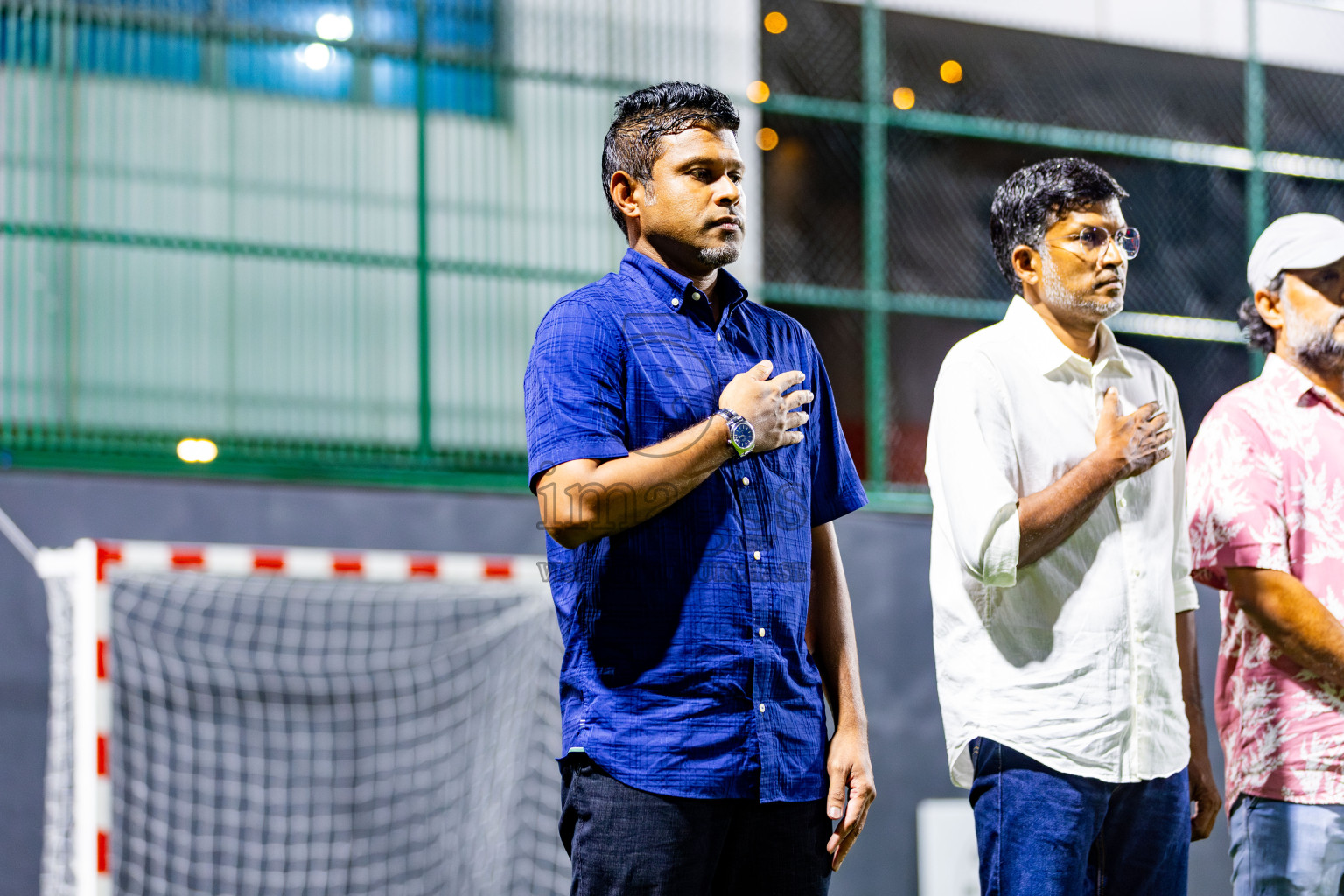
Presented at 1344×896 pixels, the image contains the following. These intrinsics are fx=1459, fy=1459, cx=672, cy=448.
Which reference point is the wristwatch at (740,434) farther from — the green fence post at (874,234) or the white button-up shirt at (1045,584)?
the green fence post at (874,234)

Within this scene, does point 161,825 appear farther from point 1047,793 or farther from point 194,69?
point 1047,793

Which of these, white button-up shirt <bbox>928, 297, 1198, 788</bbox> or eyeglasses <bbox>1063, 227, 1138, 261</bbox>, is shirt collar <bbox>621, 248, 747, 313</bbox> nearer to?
white button-up shirt <bbox>928, 297, 1198, 788</bbox>

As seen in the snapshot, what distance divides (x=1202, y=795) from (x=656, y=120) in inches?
65.5

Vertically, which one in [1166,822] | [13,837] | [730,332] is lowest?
[13,837]

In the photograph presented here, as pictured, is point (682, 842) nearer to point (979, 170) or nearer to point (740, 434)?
point (740, 434)

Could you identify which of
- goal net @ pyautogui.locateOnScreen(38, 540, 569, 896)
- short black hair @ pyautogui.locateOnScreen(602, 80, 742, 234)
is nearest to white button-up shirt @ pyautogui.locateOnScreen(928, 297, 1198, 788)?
short black hair @ pyautogui.locateOnScreen(602, 80, 742, 234)

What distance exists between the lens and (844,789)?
7.33 ft

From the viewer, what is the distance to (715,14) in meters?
7.75

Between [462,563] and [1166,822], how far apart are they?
127 inches

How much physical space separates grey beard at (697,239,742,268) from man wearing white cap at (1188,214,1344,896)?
1.24 metres

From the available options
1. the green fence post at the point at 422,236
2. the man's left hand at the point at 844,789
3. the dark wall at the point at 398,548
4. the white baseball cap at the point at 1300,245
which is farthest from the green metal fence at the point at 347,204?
the man's left hand at the point at 844,789

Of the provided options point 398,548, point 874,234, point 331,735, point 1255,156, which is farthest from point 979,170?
point 331,735

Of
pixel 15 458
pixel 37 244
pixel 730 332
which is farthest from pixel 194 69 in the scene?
pixel 730 332

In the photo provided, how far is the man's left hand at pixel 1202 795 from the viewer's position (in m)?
2.83
